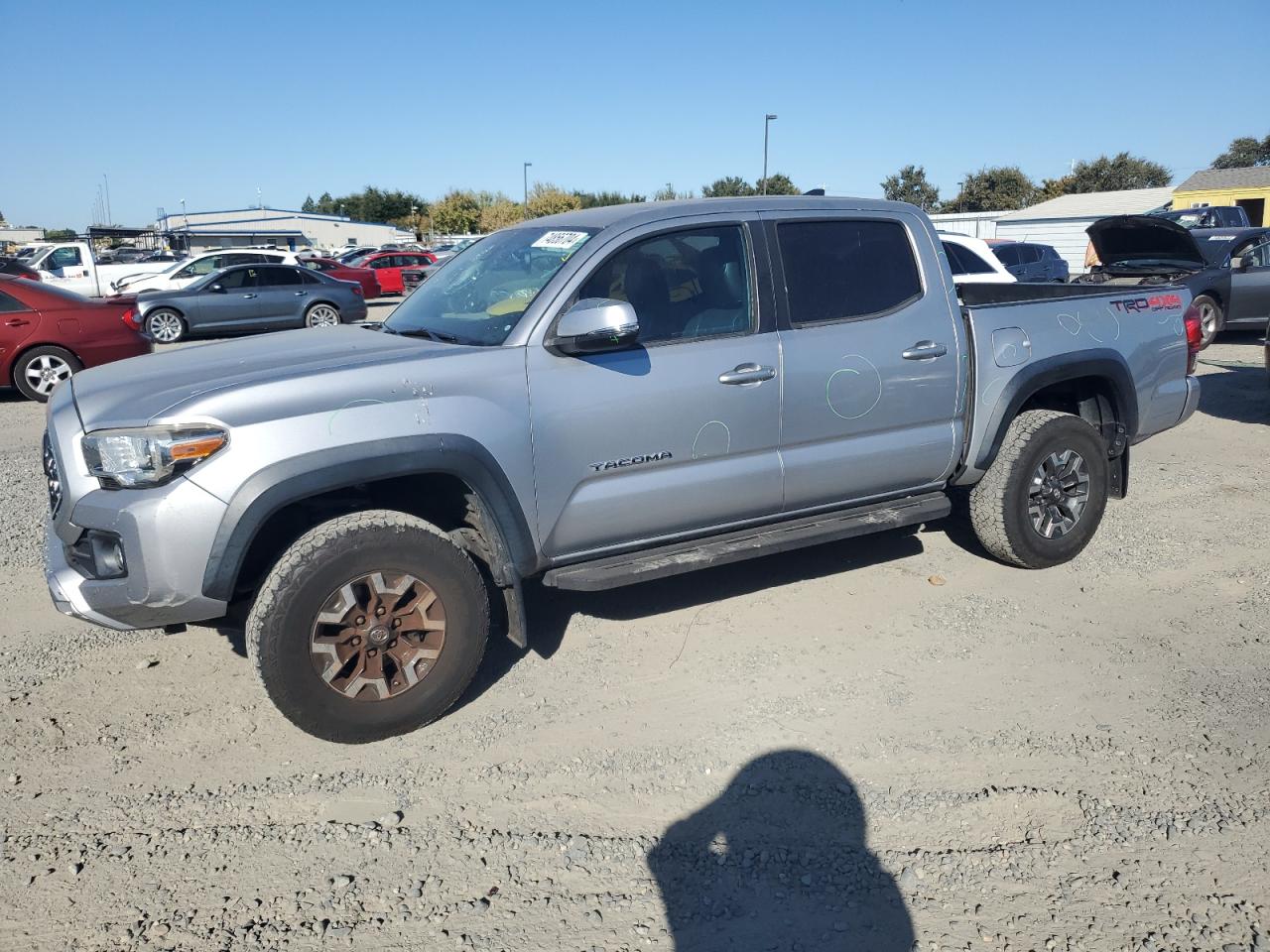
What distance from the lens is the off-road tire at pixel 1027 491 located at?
5.06 m

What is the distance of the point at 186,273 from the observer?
66.3 ft

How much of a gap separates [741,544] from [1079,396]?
2525 mm

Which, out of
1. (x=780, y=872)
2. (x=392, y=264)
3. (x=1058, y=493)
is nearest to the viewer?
(x=780, y=872)

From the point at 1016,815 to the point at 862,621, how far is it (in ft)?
5.24

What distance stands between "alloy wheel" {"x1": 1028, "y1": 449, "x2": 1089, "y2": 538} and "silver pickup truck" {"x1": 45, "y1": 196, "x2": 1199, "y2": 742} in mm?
13

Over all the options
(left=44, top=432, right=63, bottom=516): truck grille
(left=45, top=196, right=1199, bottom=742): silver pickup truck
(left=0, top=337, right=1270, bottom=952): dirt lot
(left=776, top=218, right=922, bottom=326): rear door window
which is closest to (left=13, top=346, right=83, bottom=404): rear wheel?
(left=0, top=337, right=1270, bottom=952): dirt lot

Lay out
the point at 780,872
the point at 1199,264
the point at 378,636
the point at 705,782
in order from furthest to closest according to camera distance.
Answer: the point at 1199,264, the point at 378,636, the point at 705,782, the point at 780,872

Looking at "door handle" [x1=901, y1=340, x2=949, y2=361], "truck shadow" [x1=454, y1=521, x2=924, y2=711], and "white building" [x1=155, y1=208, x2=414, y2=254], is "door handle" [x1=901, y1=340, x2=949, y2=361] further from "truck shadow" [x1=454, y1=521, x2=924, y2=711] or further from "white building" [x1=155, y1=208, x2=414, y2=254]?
"white building" [x1=155, y1=208, x2=414, y2=254]

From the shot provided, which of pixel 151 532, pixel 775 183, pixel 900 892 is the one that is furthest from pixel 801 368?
pixel 775 183

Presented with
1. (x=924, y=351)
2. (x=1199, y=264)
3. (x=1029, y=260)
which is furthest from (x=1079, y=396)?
(x=1029, y=260)

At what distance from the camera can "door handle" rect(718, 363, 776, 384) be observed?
4.13 m

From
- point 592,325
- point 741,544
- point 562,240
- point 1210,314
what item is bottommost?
point 741,544

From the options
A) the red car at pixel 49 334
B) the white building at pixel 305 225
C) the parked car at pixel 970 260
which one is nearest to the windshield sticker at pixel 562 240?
the parked car at pixel 970 260

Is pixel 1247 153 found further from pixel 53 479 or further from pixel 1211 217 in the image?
pixel 53 479
